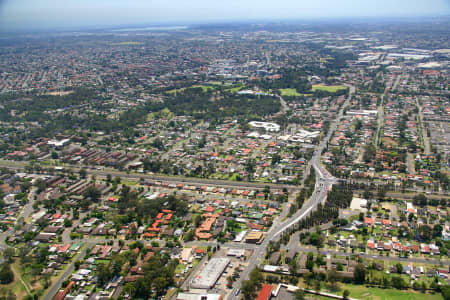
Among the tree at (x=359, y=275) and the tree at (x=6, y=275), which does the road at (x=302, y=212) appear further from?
the tree at (x=6, y=275)

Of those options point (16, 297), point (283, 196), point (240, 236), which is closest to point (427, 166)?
point (283, 196)

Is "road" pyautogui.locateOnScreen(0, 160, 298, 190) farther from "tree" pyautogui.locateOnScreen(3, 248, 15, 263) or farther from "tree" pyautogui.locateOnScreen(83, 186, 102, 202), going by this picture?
"tree" pyautogui.locateOnScreen(3, 248, 15, 263)

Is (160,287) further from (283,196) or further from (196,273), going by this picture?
(283,196)

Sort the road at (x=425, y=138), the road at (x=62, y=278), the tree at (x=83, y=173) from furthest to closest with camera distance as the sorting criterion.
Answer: the road at (x=425, y=138)
the tree at (x=83, y=173)
the road at (x=62, y=278)

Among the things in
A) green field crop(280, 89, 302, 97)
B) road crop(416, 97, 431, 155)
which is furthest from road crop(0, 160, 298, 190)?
green field crop(280, 89, 302, 97)

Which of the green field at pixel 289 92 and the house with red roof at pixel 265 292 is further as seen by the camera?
the green field at pixel 289 92

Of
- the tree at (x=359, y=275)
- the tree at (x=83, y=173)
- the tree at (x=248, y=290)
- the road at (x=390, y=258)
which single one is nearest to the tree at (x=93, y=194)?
the tree at (x=83, y=173)
